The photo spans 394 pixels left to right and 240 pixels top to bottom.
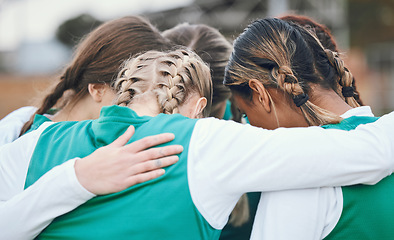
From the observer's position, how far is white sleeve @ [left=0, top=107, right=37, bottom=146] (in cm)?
185

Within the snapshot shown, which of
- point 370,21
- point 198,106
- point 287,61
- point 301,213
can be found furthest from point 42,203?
point 370,21

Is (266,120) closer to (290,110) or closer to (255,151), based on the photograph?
(290,110)

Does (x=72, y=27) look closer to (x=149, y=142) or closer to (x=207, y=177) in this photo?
(x=149, y=142)

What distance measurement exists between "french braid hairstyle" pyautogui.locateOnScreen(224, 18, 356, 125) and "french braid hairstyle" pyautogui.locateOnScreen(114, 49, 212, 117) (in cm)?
22

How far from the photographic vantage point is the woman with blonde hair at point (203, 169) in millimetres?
1179

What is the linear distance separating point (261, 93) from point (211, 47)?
0.85 meters

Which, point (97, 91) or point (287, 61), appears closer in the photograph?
point (287, 61)

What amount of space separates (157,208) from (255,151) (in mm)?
340

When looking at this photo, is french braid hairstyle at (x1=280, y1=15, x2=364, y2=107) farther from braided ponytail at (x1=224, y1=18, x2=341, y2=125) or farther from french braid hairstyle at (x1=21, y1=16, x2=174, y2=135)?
french braid hairstyle at (x1=21, y1=16, x2=174, y2=135)

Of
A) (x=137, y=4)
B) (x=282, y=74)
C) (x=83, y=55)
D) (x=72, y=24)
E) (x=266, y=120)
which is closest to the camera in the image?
(x=282, y=74)

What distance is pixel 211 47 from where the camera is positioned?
2402 millimetres

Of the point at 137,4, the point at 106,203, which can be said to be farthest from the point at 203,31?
the point at 137,4

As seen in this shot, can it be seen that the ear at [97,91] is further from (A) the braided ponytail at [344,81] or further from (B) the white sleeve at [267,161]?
(A) the braided ponytail at [344,81]

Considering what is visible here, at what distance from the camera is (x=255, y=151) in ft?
Result: 3.87
